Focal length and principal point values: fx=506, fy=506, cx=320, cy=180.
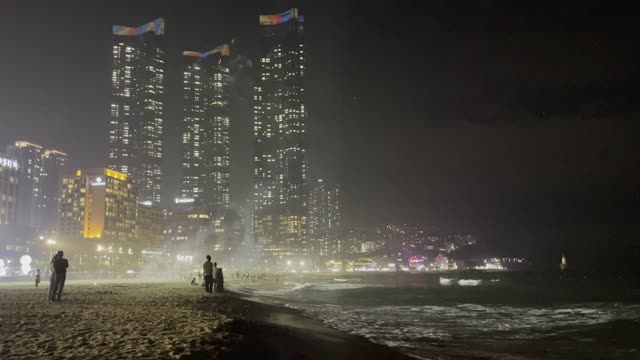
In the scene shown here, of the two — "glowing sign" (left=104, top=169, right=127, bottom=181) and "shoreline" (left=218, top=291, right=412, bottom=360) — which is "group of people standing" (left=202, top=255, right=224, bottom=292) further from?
"glowing sign" (left=104, top=169, right=127, bottom=181)

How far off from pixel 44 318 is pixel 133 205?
538 ft

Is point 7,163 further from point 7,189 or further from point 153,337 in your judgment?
point 153,337

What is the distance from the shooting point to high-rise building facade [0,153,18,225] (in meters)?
142

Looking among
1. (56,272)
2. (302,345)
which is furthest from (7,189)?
(302,345)

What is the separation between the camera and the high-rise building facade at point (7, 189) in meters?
142

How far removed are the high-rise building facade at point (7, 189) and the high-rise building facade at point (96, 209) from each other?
44.9 ft

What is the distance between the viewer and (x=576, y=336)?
20047 mm

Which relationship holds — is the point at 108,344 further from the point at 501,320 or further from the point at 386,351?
the point at 501,320

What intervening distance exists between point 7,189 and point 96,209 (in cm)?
2416

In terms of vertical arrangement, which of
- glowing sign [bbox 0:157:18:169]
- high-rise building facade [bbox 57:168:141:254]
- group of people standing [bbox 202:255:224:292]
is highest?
glowing sign [bbox 0:157:18:169]

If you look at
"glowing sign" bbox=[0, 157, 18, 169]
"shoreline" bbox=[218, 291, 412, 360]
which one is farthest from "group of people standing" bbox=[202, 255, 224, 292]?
"glowing sign" bbox=[0, 157, 18, 169]

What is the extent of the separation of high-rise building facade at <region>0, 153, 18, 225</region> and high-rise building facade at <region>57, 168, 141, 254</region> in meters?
13.7

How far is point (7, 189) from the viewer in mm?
145000

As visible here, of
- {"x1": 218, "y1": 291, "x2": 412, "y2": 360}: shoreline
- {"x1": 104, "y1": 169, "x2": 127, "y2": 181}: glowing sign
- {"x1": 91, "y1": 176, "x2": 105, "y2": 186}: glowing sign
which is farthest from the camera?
{"x1": 104, "y1": 169, "x2": 127, "y2": 181}: glowing sign
